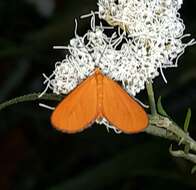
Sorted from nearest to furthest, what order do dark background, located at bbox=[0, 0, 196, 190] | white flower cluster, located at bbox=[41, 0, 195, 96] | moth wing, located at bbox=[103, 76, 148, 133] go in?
moth wing, located at bbox=[103, 76, 148, 133], white flower cluster, located at bbox=[41, 0, 195, 96], dark background, located at bbox=[0, 0, 196, 190]

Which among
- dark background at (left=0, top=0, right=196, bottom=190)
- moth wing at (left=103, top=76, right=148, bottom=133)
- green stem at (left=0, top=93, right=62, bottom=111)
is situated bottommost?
dark background at (left=0, top=0, right=196, bottom=190)

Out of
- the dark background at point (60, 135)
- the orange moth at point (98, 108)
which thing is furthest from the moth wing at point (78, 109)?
the dark background at point (60, 135)

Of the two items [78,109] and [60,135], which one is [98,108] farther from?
[60,135]

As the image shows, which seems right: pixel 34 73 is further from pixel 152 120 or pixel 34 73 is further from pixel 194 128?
pixel 152 120

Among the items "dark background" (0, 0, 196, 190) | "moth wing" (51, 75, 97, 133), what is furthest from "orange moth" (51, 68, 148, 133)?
"dark background" (0, 0, 196, 190)

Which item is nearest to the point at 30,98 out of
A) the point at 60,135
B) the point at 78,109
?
the point at 78,109

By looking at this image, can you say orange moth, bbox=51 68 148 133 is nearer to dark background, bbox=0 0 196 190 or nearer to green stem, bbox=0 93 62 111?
green stem, bbox=0 93 62 111

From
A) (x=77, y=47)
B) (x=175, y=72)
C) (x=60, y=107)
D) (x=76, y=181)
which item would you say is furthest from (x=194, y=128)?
(x=60, y=107)
